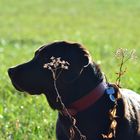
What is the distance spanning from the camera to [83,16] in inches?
1212

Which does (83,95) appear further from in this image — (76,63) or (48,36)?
(48,36)

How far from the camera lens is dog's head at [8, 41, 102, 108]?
6.17 m

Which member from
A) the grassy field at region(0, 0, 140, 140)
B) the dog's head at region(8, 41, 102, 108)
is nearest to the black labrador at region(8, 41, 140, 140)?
the dog's head at region(8, 41, 102, 108)

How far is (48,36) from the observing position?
22.7 meters

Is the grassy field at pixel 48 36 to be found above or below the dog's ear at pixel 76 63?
below

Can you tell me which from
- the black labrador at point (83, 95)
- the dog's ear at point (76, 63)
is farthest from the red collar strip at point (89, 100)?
the dog's ear at point (76, 63)

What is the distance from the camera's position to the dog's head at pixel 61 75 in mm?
6168

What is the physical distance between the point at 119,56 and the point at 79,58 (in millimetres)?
1000

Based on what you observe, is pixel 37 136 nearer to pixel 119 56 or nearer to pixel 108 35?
pixel 119 56

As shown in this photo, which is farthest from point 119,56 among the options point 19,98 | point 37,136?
point 19,98

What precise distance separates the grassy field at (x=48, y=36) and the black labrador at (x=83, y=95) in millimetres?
730

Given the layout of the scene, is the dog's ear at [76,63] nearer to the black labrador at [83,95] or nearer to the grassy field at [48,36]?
the black labrador at [83,95]

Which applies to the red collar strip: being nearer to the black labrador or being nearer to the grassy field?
the black labrador

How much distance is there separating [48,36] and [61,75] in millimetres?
16558
